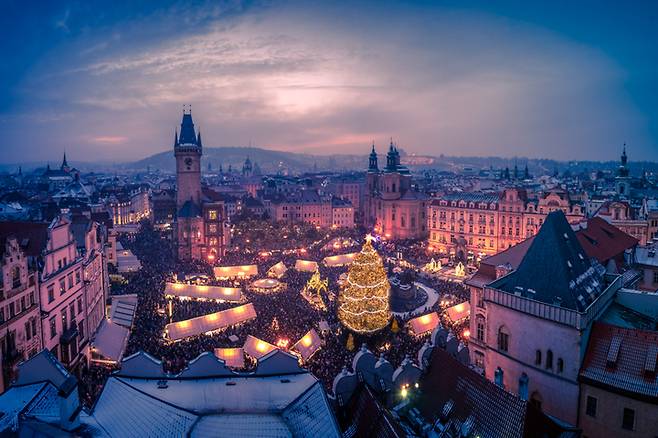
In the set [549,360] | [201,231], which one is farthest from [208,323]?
[201,231]

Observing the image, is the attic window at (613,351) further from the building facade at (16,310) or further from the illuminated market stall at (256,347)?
the building facade at (16,310)

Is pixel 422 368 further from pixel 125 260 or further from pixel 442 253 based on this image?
pixel 442 253

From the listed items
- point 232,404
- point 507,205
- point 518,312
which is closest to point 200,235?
point 507,205

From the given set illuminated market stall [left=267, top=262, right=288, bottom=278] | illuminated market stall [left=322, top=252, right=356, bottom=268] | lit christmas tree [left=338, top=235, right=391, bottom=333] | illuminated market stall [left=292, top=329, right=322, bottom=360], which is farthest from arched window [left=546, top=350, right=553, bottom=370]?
illuminated market stall [left=322, top=252, right=356, bottom=268]

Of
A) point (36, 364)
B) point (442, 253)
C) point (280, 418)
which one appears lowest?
point (442, 253)

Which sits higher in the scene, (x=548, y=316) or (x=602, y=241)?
(x=602, y=241)

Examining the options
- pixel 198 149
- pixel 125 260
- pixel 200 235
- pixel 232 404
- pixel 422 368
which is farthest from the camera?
pixel 198 149

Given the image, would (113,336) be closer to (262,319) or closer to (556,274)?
(262,319)
